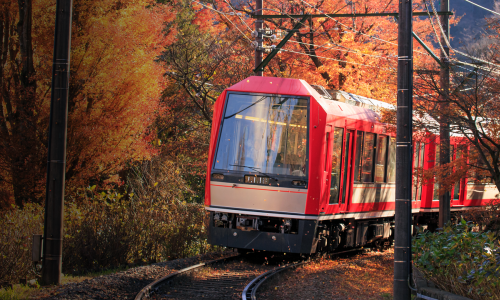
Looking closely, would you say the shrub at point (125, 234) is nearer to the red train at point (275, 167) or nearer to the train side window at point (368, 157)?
the red train at point (275, 167)

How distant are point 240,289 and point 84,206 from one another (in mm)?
5041

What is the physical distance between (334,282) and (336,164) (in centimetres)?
289

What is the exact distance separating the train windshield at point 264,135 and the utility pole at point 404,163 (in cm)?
314

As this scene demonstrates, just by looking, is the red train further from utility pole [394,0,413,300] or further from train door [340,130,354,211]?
utility pole [394,0,413,300]

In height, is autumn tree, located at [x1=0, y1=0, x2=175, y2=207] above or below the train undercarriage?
above

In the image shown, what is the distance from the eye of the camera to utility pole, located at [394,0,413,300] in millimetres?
7750

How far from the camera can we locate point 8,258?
9109mm

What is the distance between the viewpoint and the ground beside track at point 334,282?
28.9 feet

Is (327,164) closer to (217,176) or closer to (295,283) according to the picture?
(217,176)

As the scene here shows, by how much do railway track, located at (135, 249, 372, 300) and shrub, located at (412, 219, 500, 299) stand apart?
8.79 ft

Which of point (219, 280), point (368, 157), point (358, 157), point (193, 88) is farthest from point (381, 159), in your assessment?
point (193, 88)

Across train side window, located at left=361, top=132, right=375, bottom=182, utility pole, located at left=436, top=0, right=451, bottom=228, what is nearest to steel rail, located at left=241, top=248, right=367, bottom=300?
train side window, located at left=361, top=132, right=375, bottom=182

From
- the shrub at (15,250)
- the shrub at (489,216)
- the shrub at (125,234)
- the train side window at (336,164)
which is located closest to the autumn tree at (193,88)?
the shrub at (125,234)

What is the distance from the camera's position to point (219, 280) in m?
9.60
